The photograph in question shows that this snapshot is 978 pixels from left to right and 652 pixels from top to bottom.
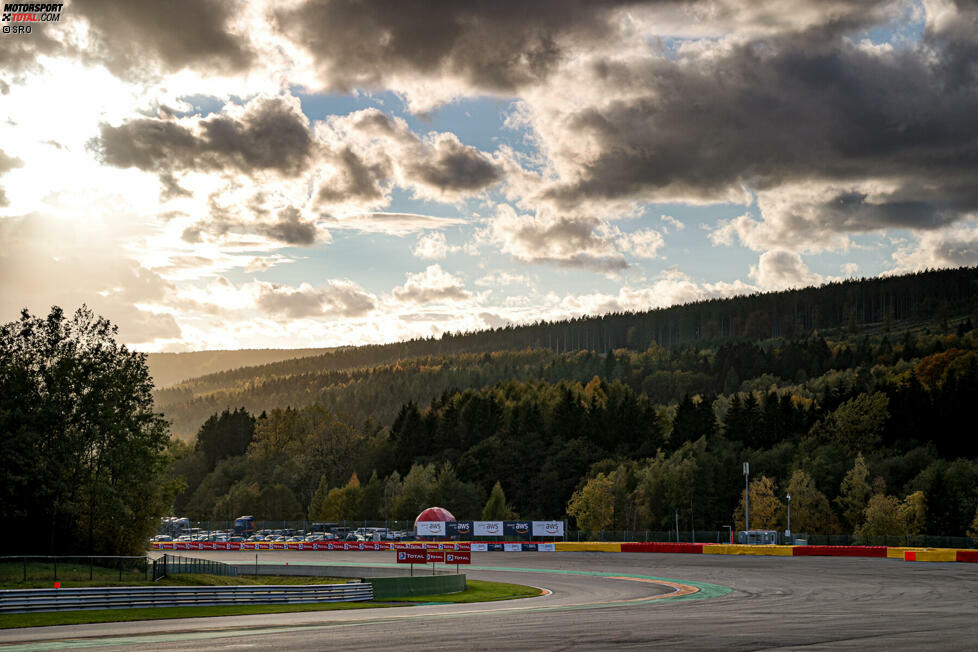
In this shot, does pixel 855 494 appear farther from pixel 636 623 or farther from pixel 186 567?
pixel 636 623

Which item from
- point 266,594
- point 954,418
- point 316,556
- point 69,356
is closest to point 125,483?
point 69,356

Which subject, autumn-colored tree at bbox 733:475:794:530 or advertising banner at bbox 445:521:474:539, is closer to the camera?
advertising banner at bbox 445:521:474:539

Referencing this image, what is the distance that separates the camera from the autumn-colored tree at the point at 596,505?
14000 centimetres

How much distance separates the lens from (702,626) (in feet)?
96.2

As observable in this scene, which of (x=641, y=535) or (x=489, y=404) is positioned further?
(x=489, y=404)

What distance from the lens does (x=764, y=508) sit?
12938 cm

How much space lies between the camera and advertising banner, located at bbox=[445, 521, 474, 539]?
104938 millimetres

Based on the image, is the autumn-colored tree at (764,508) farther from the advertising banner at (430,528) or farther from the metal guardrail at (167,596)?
the metal guardrail at (167,596)

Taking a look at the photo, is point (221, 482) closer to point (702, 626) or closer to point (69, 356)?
point (69, 356)

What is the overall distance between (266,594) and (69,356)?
44.1 metres

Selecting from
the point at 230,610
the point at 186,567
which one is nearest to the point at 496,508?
the point at 186,567

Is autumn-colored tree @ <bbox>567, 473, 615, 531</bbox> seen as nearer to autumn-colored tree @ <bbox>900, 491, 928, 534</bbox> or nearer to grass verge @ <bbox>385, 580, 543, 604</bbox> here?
autumn-colored tree @ <bbox>900, 491, 928, 534</bbox>

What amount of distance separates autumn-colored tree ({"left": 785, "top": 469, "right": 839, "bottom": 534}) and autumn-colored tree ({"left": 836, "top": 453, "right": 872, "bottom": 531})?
202cm

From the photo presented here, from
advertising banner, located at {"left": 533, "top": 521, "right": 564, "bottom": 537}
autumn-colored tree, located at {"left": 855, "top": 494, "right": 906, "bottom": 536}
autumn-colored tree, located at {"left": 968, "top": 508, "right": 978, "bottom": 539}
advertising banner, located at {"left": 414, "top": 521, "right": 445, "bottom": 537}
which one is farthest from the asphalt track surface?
autumn-colored tree, located at {"left": 855, "top": 494, "right": 906, "bottom": 536}
